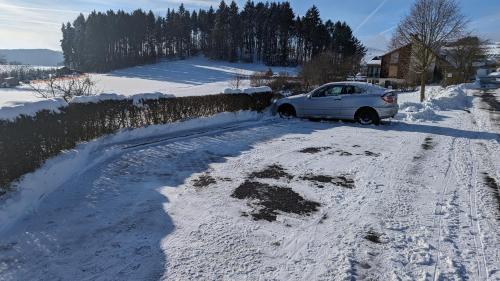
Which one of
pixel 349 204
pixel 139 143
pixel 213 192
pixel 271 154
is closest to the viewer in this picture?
pixel 349 204

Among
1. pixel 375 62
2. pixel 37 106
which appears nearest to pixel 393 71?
pixel 375 62

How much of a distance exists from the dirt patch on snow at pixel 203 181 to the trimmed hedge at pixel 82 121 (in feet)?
8.65

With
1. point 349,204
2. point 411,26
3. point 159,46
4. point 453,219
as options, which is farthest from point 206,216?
point 159,46

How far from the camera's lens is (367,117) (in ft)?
41.1

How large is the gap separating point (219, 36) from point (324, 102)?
80.0m

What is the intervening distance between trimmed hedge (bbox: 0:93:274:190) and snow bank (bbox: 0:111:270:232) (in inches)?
7.8

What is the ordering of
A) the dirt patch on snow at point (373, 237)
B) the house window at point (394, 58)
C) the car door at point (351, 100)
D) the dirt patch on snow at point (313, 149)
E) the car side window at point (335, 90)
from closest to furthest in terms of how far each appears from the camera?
the dirt patch on snow at point (373, 237) → the dirt patch on snow at point (313, 149) → the car door at point (351, 100) → the car side window at point (335, 90) → the house window at point (394, 58)

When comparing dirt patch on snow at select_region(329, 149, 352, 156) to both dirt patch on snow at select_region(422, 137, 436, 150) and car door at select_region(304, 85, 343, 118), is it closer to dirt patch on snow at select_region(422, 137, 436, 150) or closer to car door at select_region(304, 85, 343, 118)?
dirt patch on snow at select_region(422, 137, 436, 150)

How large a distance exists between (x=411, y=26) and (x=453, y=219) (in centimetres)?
2328

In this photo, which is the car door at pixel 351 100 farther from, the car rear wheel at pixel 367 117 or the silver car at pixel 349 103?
the car rear wheel at pixel 367 117

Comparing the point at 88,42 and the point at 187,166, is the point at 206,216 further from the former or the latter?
the point at 88,42

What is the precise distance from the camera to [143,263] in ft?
12.0

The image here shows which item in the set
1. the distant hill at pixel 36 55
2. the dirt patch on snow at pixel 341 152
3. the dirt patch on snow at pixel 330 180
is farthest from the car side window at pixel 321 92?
the distant hill at pixel 36 55

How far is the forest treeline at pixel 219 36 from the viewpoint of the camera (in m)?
87.5
